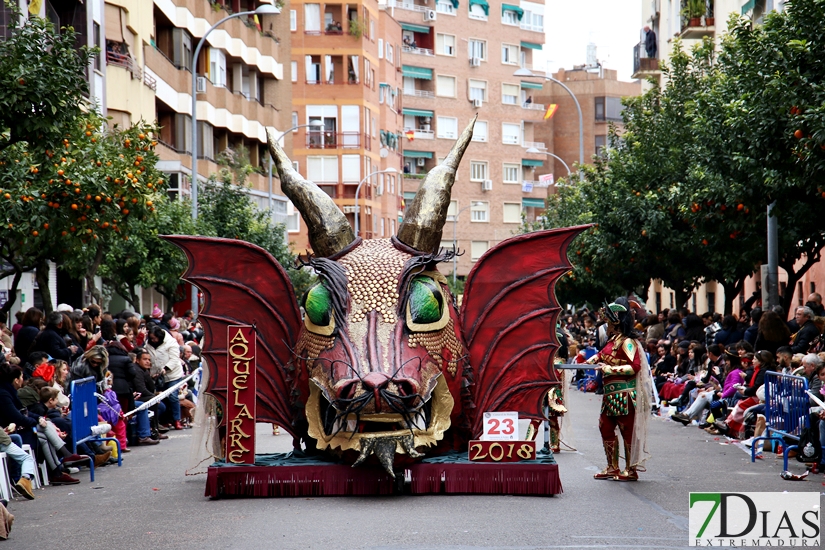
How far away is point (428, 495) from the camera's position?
12.1 m

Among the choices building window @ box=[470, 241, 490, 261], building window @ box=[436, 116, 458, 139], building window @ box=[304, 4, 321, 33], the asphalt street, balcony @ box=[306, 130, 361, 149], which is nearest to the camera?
the asphalt street

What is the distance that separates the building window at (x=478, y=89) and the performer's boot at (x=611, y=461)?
7711 centimetres

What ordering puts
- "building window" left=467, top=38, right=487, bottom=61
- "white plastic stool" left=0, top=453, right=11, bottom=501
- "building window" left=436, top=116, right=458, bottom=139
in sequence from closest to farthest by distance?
1. "white plastic stool" left=0, top=453, right=11, bottom=501
2. "building window" left=436, top=116, right=458, bottom=139
3. "building window" left=467, top=38, right=487, bottom=61

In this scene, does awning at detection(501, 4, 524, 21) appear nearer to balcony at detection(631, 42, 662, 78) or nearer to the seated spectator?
balcony at detection(631, 42, 662, 78)

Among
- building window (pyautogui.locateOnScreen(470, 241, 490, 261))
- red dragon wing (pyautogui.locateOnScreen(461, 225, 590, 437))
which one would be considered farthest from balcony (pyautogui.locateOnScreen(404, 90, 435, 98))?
red dragon wing (pyautogui.locateOnScreen(461, 225, 590, 437))

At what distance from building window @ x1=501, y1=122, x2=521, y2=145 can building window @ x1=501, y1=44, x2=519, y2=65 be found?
163 inches

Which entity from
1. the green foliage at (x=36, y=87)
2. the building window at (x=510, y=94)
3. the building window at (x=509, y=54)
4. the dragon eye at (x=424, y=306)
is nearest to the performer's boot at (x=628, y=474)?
the dragon eye at (x=424, y=306)

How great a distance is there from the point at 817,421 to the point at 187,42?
3416cm

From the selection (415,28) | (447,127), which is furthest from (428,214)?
(447,127)

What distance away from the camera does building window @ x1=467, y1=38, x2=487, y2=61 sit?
3524 inches

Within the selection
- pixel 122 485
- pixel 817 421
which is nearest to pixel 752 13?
pixel 817 421

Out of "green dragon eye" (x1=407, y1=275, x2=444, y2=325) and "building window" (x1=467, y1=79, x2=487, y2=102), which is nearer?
"green dragon eye" (x1=407, y1=275, x2=444, y2=325)

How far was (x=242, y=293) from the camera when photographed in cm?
1342

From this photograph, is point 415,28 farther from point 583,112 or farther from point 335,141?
point 335,141
